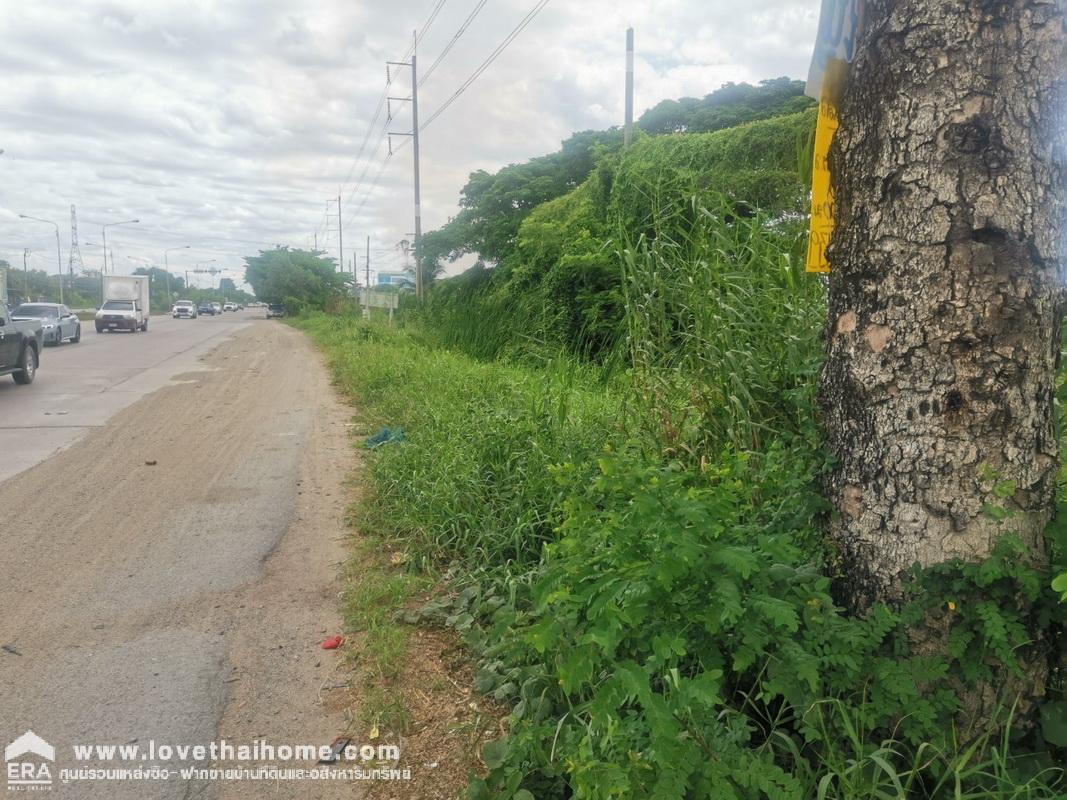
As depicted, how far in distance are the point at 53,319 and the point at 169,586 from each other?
72.2 feet

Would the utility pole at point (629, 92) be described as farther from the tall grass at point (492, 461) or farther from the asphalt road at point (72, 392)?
the asphalt road at point (72, 392)

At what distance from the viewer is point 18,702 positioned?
3.06 metres

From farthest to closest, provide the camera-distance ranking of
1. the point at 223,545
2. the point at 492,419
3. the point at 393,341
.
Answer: the point at 393,341 < the point at 492,419 < the point at 223,545

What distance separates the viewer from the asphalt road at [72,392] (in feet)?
25.8

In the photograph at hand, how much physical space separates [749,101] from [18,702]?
20.3m

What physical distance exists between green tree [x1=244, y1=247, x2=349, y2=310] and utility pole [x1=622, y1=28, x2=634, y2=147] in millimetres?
43579

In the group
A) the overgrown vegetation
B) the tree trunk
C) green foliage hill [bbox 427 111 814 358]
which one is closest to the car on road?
green foliage hill [bbox 427 111 814 358]

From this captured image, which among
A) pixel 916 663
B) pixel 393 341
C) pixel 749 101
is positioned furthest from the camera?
pixel 749 101

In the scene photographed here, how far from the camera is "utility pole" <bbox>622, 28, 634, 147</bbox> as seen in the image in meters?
13.2

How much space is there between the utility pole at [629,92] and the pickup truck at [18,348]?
33.3 feet

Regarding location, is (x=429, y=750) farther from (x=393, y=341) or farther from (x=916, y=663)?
(x=393, y=341)

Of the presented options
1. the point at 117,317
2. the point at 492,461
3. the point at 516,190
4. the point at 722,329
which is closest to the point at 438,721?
the point at 722,329

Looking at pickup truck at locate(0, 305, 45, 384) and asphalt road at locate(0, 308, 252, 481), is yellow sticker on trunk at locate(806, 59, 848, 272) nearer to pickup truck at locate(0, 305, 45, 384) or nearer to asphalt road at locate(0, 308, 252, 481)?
asphalt road at locate(0, 308, 252, 481)

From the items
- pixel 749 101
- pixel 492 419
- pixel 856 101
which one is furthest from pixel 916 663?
pixel 749 101
